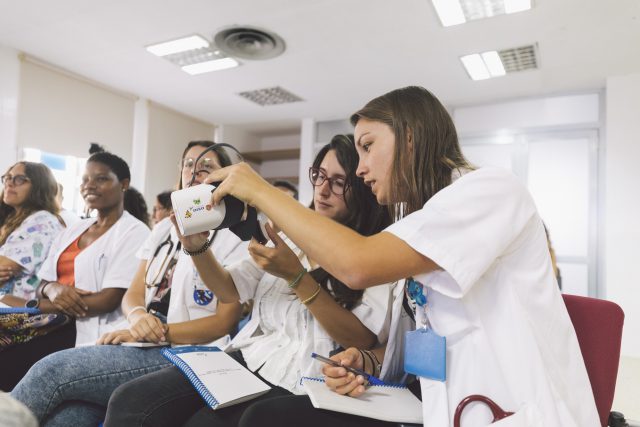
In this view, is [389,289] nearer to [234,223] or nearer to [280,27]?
[234,223]

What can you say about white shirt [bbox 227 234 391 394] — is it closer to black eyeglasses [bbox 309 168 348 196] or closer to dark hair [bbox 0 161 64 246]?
black eyeglasses [bbox 309 168 348 196]

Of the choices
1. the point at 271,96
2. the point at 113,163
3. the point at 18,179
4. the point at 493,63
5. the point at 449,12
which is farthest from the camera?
A: the point at 271,96

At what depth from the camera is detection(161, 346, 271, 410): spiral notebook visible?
1031 millimetres

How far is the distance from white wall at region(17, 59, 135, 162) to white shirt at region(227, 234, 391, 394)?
4254 millimetres

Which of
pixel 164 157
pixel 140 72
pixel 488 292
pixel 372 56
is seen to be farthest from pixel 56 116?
pixel 488 292

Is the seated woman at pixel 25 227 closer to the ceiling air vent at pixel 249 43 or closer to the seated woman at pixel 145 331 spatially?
the seated woman at pixel 145 331

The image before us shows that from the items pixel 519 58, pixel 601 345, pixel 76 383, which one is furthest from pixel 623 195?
pixel 76 383

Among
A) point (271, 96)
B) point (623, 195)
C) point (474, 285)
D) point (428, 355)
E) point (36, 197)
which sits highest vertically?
point (271, 96)

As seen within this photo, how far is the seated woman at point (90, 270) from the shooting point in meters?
1.73

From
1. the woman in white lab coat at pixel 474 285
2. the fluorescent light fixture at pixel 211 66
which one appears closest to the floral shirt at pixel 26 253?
the woman in white lab coat at pixel 474 285

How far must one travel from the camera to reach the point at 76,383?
1.22 m

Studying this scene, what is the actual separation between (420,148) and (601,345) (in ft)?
1.84

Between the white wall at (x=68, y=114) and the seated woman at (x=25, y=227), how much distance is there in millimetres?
2439

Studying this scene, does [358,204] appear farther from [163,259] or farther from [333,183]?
[163,259]
